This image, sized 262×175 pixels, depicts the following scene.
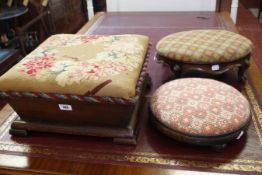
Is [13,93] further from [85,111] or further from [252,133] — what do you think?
[252,133]

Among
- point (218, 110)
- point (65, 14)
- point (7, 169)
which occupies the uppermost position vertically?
point (218, 110)

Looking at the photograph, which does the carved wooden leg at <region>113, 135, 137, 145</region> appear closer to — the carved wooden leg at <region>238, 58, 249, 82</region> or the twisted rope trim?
the twisted rope trim

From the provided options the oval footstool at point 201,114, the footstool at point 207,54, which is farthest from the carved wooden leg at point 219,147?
the footstool at point 207,54

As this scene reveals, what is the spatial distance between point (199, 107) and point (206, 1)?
173 centimetres

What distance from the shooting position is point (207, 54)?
3.48 ft

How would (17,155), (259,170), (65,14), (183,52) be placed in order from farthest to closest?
(65,14) < (183,52) < (17,155) < (259,170)

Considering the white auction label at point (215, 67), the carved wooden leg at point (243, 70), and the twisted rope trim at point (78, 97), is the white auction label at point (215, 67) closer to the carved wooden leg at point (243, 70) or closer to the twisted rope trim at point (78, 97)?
the carved wooden leg at point (243, 70)

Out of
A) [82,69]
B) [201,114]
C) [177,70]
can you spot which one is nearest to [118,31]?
[177,70]

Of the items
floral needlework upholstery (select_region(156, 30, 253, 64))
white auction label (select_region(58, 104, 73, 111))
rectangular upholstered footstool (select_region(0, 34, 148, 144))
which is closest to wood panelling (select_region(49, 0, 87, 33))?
floral needlework upholstery (select_region(156, 30, 253, 64))

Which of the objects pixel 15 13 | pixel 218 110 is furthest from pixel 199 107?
pixel 15 13

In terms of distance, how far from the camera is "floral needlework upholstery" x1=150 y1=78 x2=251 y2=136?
2.56 ft

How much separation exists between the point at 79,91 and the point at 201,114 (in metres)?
0.34

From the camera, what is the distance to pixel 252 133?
0.89 meters

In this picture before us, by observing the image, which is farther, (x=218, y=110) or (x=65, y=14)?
(x=65, y=14)
